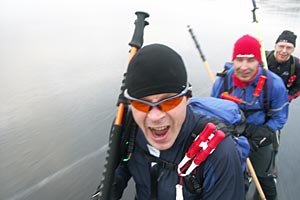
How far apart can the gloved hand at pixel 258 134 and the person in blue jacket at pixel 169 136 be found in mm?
1301

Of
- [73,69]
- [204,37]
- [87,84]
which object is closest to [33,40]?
[73,69]

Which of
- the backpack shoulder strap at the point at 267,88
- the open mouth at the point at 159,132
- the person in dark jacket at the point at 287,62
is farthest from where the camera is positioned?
the person in dark jacket at the point at 287,62

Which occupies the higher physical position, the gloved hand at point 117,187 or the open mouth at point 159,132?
the open mouth at point 159,132

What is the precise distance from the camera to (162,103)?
1.42 metres

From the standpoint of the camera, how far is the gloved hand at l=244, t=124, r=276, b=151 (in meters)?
2.77

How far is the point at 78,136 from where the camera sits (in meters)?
4.56

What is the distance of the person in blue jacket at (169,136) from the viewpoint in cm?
140

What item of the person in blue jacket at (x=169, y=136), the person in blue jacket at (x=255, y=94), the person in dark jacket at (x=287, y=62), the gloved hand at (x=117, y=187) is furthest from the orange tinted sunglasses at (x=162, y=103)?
the person in dark jacket at (x=287, y=62)

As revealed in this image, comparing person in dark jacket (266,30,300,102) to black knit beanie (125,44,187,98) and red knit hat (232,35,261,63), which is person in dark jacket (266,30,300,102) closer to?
red knit hat (232,35,261,63)

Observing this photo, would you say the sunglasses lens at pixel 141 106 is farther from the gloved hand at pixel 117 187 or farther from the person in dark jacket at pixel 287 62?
the person in dark jacket at pixel 287 62

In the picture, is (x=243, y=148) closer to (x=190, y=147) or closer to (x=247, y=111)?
(x=190, y=147)

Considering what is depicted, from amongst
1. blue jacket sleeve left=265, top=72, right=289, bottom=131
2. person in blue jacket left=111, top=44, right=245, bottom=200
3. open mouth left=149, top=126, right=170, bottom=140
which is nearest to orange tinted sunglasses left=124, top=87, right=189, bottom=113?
person in blue jacket left=111, top=44, right=245, bottom=200

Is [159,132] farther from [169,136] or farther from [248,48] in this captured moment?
[248,48]

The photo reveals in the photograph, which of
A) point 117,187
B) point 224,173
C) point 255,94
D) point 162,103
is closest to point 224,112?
point 224,173
